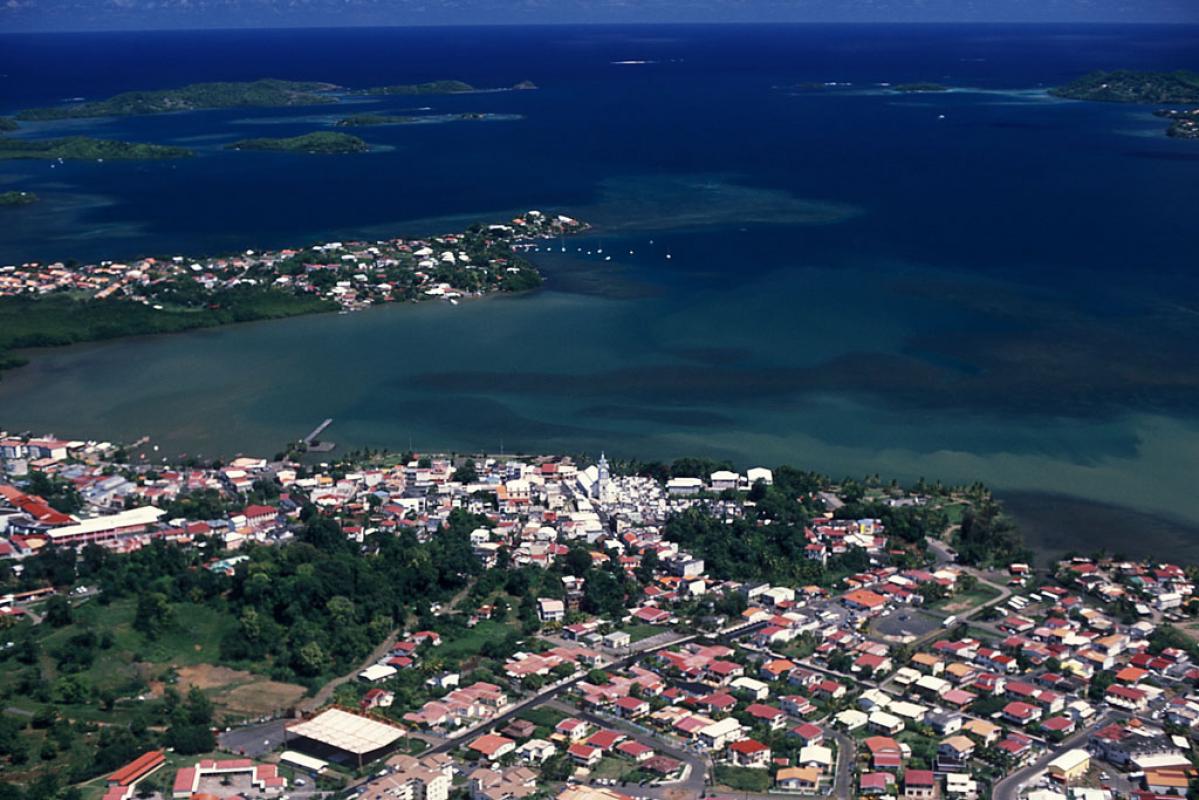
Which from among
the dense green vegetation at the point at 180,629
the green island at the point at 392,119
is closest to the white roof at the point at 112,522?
the dense green vegetation at the point at 180,629

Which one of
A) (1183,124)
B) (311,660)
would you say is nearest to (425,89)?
(1183,124)

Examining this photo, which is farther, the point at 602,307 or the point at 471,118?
the point at 471,118

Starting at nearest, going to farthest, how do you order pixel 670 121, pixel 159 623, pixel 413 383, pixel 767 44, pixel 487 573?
pixel 159 623
pixel 487 573
pixel 413 383
pixel 670 121
pixel 767 44

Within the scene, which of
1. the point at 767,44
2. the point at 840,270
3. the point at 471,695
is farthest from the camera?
the point at 767,44

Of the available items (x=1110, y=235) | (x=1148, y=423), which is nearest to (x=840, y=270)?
(x=1110, y=235)

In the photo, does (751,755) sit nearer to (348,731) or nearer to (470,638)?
(348,731)

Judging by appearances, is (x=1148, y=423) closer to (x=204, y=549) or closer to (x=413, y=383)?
(x=413, y=383)
